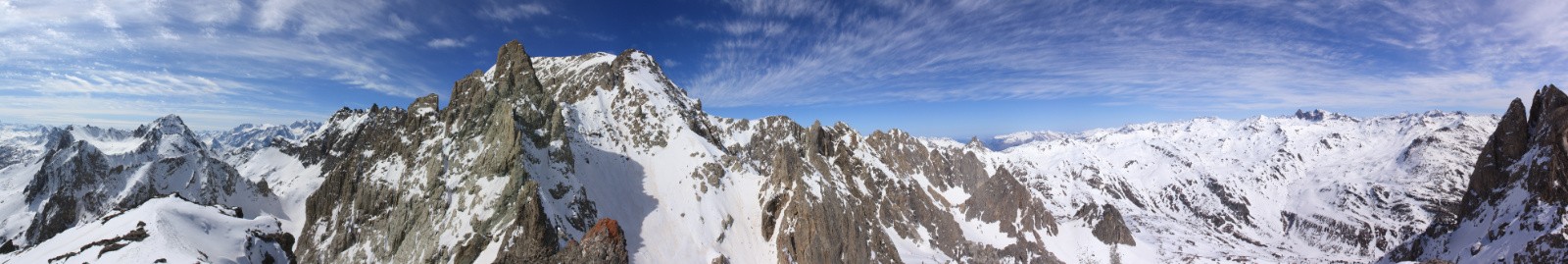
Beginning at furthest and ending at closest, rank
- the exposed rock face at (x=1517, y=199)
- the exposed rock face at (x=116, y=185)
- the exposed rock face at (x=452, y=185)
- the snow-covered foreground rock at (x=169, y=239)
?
the exposed rock face at (x=116, y=185) < the exposed rock face at (x=452, y=185) < the exposed rock face at (x=1517, y=199) < the snow-covered foreground rock at (x=169, y=239)

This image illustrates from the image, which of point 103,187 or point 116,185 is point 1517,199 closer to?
point 103,187

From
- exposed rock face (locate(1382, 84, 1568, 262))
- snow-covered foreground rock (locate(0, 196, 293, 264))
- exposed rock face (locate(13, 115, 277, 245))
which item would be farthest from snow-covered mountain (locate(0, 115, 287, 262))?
exposed rock face (locate(1382, 84, 1568, 262))

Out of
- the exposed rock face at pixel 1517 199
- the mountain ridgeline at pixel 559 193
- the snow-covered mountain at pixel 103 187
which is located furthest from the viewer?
the snow-covered mountain at pixel 103 187

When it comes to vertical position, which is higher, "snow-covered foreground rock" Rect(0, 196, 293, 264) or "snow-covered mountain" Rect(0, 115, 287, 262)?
"snow-covered foreground rock" Rect(0, 196, 293, 264)

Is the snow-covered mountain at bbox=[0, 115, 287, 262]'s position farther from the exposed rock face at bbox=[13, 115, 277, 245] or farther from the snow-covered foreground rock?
the snow-covered foreground rock

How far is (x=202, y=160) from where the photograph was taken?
5374 inches

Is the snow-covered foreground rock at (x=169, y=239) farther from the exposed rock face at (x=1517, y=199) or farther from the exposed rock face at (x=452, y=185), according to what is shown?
the exposed rock face at (x=1517, y=199)

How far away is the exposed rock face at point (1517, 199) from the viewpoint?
75.6 meters

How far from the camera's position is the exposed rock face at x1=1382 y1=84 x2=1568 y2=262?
75.6 meters

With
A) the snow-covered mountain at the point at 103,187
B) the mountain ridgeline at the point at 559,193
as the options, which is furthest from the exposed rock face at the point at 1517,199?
the snow-covered mountain at the point at 103,187

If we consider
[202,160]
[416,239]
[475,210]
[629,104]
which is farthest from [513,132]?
[202,160]

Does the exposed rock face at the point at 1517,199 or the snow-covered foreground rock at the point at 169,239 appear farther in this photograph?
the exposed rock face at the point at 1517,199

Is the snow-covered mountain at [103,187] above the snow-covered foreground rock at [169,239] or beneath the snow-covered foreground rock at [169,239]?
beneath

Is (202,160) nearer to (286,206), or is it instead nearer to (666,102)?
(286,206)
